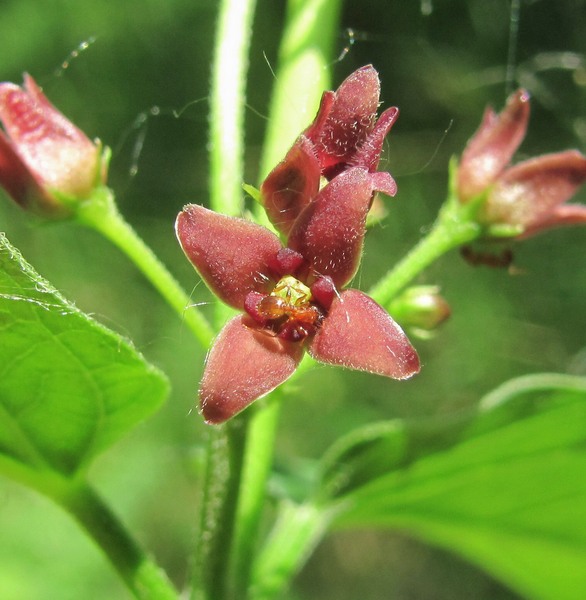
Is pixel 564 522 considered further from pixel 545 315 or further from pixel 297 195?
pixel 545 315

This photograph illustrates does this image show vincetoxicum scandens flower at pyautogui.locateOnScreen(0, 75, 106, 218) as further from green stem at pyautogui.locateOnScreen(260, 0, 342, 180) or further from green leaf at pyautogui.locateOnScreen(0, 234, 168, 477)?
green stem at pyautogui.locateOnScreen(260, 0, 342, 180)

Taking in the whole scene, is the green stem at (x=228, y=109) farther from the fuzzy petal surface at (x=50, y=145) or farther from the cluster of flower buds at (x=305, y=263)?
the cluster of flower buds at (x=305, y=263)

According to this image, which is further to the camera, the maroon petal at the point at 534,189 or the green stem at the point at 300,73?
the green stem at the point at 300,73

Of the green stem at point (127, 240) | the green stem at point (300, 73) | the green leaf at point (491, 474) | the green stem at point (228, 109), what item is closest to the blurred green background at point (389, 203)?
the green leaf at point (491, 474)

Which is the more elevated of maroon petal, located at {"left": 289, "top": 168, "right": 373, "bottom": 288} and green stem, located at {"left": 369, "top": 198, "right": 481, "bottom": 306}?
maroon petal, located at {"left": 289, "top": 168, "right": 373, "bottom": 288}

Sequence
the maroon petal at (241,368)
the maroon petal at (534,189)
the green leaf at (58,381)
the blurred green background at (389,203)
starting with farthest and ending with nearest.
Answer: the blurred green background at (389,203)
the maroon petal at (534,189)
the green leaf at (58,381)
the maroon petal at (241,368)

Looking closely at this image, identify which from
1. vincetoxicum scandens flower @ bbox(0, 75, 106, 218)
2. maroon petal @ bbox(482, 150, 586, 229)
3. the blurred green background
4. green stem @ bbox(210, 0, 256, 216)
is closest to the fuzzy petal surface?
vincetoxicum scandens flower @ bbox(0, 75, 106, 218)

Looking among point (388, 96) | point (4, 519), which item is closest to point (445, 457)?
point (4, 519)
